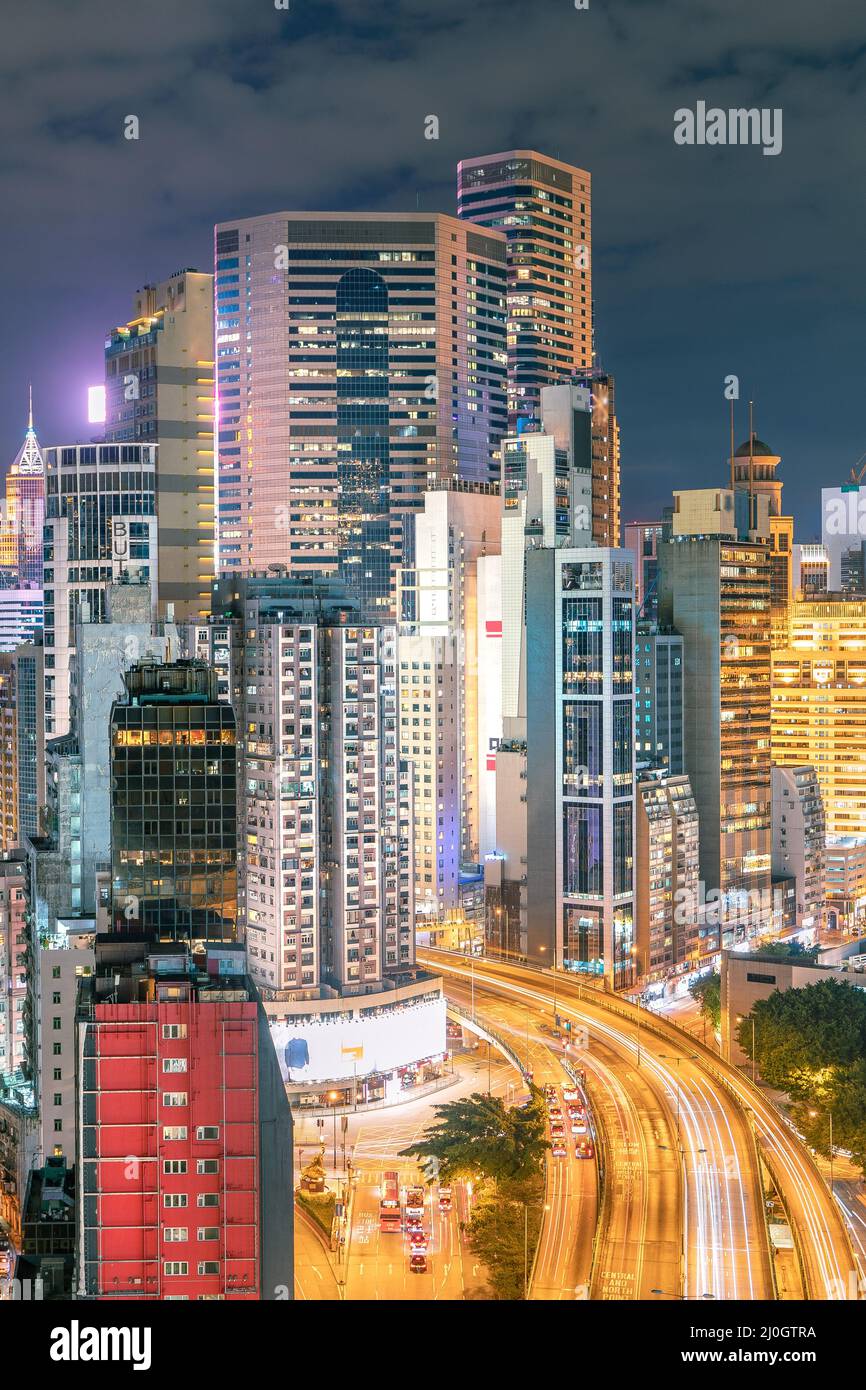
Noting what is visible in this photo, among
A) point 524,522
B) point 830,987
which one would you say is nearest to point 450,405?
point 524,522

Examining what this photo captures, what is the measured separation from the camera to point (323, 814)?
3328 cm

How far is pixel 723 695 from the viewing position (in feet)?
147

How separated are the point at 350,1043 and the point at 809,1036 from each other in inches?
357

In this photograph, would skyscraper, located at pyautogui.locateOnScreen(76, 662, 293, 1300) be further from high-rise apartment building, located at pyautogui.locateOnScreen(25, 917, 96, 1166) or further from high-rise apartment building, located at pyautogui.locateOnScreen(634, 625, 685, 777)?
high-rise apartment building, located at pyautogui.locateOnScreen(634, 625, 685, 777)

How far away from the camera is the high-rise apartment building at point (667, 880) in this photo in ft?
128

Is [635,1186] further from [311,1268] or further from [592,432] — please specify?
[592,432]

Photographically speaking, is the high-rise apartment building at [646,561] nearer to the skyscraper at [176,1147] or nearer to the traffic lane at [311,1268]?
the traffic lane at [311,1268]

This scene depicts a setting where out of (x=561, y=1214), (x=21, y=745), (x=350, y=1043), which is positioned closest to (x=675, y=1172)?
(x=561, y=1214)

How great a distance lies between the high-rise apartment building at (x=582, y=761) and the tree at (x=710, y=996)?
1.85m

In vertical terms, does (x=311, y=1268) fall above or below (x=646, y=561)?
below

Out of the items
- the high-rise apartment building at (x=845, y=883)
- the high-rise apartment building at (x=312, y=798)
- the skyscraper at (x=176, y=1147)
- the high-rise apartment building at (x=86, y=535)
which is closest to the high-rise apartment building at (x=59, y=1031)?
the high-rise apartment building at (x=312, y=798)

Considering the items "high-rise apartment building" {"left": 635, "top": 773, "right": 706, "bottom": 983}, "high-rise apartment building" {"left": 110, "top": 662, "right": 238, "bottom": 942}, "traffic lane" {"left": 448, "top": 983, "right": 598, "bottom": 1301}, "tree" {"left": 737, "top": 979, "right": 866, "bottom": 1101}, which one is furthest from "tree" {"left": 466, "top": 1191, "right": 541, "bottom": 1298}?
"high-rise apartment building" {"left": 635, "top": 773, "right": 706, "bottom": 983}

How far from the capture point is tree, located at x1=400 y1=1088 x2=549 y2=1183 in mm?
23344

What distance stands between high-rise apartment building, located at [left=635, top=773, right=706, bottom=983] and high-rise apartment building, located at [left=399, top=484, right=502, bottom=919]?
7201 millimetres
